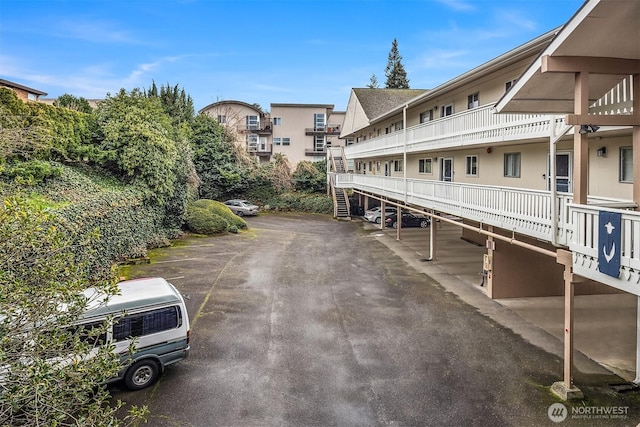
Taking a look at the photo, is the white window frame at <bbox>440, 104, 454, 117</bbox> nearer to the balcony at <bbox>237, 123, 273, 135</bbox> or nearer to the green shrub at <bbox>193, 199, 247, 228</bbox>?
the green shrub at <bbox>193, 199, 247, 228</bbox>

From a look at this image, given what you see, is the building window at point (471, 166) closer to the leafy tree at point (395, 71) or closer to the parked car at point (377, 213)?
the parked car at point (377, 213)

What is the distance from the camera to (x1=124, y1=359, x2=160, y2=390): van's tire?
873cm

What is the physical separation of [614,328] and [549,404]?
5.60 metres

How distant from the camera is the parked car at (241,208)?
121 ft

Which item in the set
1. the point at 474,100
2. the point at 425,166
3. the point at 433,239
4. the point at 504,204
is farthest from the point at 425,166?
the point at 504,204

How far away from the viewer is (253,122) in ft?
182

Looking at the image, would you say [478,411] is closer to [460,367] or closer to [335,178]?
[460,367]

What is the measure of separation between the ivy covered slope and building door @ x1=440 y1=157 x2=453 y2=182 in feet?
51.7

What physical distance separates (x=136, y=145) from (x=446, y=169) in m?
17.2

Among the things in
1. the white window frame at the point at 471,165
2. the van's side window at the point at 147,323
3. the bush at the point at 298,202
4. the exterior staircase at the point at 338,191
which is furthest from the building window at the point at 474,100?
the bush at the point at 298,202

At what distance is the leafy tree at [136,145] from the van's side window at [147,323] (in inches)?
584

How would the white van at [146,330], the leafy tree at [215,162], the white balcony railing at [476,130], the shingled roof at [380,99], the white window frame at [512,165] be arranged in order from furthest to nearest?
1. the leafy tree at [215,162]
2. the shingled roof at [380,99]
3. the white window frame at [512,165]
4. the white balcony railing at [476,130]
5. the white van at [146,330]

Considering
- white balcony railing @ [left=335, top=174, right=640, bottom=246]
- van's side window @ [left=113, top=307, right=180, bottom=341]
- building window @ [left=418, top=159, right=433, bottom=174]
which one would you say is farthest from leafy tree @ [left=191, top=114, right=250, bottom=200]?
van's side window @ [left=113, top=307, right=180, bottom=341]

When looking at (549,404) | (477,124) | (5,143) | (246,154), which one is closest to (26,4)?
(5,143)
